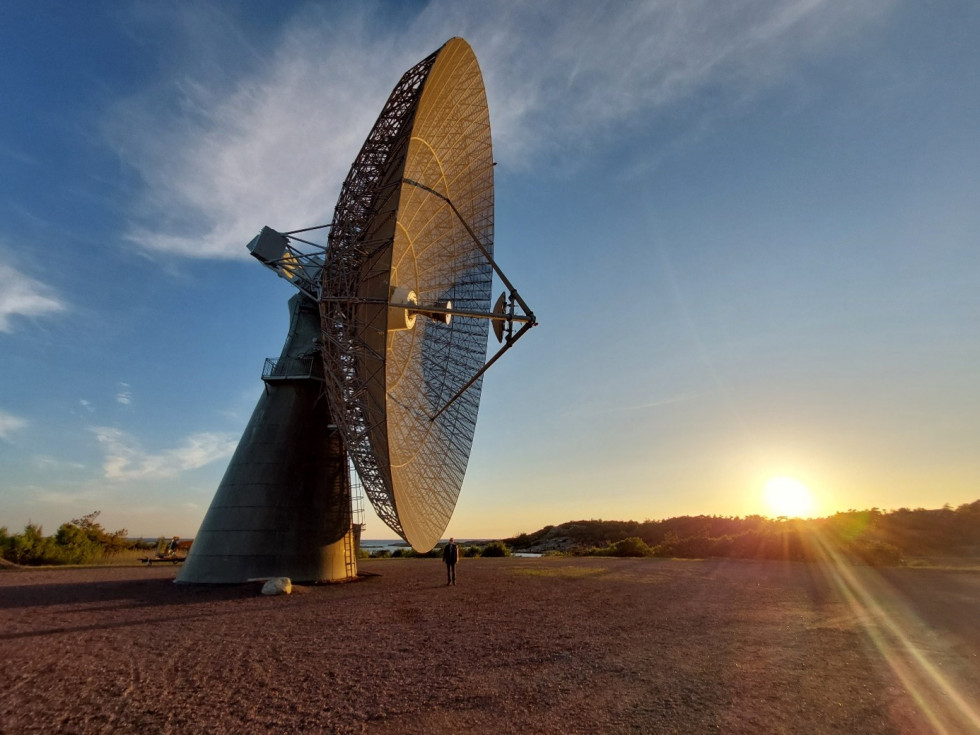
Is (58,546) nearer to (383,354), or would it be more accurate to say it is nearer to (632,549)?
(383,354)

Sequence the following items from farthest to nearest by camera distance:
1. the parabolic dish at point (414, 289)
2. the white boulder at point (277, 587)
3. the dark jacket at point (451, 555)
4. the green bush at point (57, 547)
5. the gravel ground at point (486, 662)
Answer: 1. the green bush at point (57, 547)
2. the dark jacket at point (451, 555)
3. the white boulder at point (277, 587)
4. the parabolic dish at point (414, 289)
5. the gravel ground at point (486, 662)

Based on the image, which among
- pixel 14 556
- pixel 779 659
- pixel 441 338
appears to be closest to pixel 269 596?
pixel 441 338

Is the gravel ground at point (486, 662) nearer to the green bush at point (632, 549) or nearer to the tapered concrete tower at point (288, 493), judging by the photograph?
the tapered concrete tower at point (288, 493)

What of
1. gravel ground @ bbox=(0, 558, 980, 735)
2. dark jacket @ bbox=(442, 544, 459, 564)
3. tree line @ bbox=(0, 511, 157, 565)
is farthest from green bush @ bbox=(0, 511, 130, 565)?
dark jacket @ bbox=(442, 544, 459, 564)

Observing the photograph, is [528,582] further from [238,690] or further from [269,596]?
[238,690]

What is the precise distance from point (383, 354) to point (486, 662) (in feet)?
29.3

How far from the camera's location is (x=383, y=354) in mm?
15211

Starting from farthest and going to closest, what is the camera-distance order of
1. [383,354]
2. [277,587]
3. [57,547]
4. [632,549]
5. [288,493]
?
[632,549], [57,547], [288,493], [277,587], [383,354]

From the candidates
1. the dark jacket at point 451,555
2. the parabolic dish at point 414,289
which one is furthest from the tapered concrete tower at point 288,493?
the dark jacket at point 451,555

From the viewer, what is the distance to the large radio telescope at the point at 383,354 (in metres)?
15.1

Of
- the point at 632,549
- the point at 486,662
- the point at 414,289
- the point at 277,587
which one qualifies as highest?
the point at 414,289

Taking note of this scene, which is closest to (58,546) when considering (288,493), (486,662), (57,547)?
(57,547)

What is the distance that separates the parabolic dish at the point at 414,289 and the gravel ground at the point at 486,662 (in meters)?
4.03

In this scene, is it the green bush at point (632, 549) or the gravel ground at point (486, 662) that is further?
the green bush at point (632, 549)
